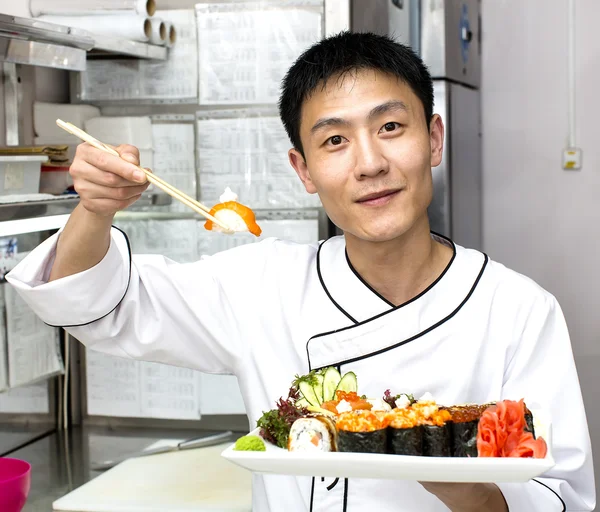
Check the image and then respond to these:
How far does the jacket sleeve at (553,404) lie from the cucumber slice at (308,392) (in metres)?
0.33

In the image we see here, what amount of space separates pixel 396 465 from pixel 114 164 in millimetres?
619

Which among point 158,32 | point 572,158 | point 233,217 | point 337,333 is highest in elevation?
point 158,32

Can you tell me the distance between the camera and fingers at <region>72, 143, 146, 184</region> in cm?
128

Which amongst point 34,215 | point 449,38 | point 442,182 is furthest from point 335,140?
point 449,38

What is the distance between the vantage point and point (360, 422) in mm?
1189

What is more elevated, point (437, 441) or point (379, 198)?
point (379, 198)

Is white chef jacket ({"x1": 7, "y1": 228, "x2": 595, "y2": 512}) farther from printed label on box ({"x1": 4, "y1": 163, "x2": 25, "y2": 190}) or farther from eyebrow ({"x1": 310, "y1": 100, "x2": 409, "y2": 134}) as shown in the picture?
printed label on box ({"x1": 4, "y1": 163, "x2": 25, "y2": 190})

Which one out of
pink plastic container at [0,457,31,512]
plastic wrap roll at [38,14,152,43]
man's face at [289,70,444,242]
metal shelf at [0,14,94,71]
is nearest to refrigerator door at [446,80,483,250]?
plastic wrap roll at [38,14,152,43]

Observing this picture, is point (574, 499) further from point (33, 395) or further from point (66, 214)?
point (33, 395)

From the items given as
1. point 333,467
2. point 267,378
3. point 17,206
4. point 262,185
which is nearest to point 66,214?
point 17,206

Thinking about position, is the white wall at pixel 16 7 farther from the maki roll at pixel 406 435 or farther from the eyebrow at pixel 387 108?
the maki roll at pixel 406 435

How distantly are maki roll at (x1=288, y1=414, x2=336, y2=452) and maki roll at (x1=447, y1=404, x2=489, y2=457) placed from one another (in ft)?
0.57

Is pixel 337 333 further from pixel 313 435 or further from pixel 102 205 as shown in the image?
pixel 102 205

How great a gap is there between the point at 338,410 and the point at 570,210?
2516 mm
